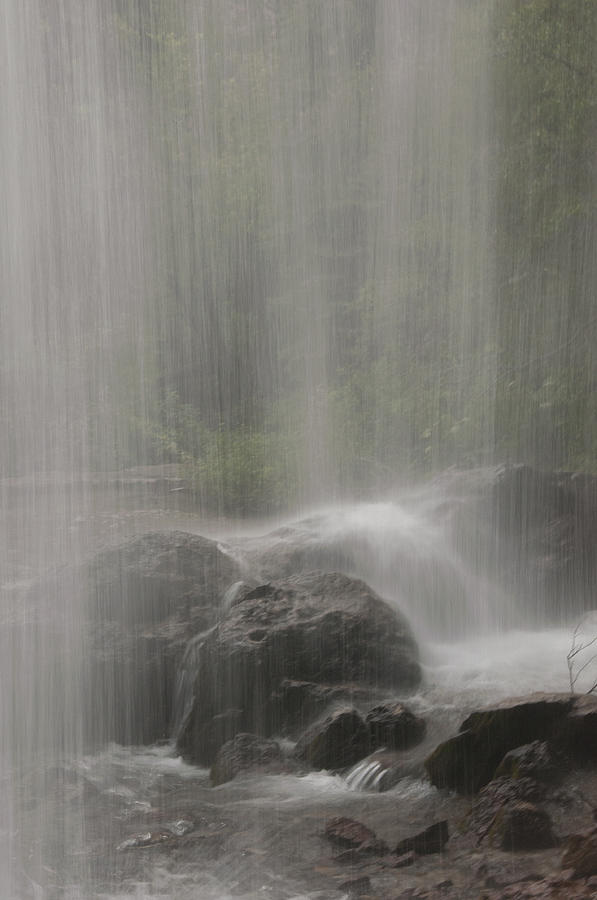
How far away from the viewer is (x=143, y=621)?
357 inches

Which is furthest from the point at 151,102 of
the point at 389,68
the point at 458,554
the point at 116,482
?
the point at 458,554

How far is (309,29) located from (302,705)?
16437 mm

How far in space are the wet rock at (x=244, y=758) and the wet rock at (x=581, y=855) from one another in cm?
280

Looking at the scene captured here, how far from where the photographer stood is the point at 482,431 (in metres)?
14.5

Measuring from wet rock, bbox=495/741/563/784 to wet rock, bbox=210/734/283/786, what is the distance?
2027mm

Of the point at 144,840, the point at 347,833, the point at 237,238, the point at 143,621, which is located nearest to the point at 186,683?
the point at 143,621

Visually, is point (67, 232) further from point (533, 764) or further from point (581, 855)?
point (581, 855)

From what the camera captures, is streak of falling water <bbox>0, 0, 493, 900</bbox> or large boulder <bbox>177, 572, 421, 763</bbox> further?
streak of falling water <bbox>0, 0, 493, 900</bbox>

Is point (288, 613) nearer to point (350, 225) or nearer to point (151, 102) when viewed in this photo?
point (350, 225)

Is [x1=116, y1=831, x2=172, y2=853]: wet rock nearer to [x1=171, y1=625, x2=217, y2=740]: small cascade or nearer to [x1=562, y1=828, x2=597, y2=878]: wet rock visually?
[x1=171, y1=625, x2=217, y2=740]: small cascade

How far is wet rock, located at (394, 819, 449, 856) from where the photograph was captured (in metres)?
Answer: 5.23

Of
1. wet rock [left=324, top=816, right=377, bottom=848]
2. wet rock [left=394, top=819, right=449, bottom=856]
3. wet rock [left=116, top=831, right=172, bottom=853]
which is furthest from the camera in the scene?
wet rock [left=116, top=831, right=172, bottom=853]

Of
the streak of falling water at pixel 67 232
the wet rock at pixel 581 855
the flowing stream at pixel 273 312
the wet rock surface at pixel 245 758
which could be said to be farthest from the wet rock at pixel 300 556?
the streak of falling water at pixel 67 232

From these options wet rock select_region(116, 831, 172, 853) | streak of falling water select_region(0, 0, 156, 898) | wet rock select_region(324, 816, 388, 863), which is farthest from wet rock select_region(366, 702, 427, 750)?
streak of falling water select_region(0, 0, 156, 898)
